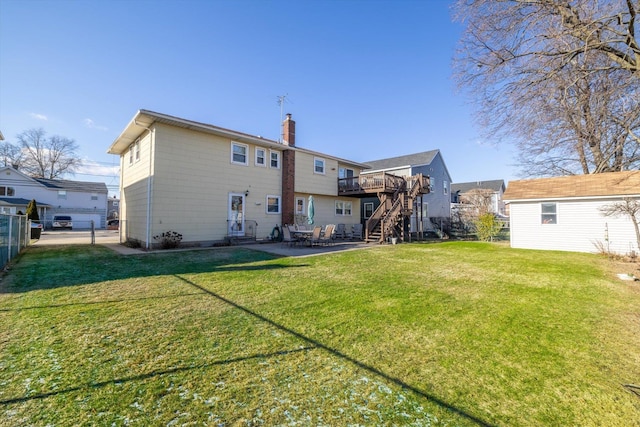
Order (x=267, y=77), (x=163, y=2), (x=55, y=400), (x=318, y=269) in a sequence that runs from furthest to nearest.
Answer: (x=267, y=77) < (x=163, y=2) < (x=318, y=269) < (x=55, y=400)

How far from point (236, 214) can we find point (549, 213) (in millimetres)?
16324

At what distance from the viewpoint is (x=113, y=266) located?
8.11 metres

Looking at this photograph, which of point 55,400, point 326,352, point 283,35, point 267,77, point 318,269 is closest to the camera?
point 55,400

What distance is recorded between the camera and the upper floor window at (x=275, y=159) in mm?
16250

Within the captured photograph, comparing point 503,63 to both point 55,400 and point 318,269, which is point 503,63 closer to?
point 318,269

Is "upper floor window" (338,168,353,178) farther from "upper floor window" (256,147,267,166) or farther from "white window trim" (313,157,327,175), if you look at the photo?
"upper floor window" (256,147,267,166)

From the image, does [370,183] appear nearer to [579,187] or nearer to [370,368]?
[579,187]

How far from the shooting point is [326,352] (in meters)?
3.19

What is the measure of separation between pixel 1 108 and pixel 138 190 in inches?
505

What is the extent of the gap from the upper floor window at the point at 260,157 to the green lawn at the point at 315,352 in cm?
1023

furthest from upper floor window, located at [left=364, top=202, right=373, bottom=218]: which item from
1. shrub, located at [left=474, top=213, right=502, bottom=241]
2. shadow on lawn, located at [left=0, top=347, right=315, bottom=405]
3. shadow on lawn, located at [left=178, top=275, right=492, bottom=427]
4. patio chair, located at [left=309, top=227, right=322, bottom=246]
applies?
shadow on lawn, located at [left=0, top=347, right=315, bottom=405]

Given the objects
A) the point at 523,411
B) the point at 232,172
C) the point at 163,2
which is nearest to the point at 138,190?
the point at 232,172

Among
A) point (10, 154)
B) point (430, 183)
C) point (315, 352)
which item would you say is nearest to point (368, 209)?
point (430, 183)

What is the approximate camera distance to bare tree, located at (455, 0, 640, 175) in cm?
587
